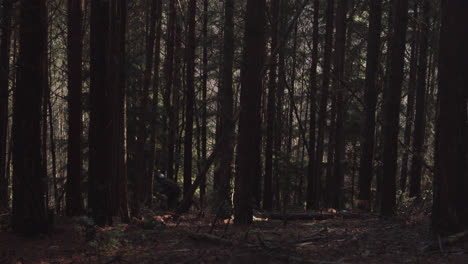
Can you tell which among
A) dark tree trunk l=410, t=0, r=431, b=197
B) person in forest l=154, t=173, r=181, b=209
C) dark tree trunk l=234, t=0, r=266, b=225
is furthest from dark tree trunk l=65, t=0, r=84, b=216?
dark tree trunk l=410, t=0, r=431, b=197

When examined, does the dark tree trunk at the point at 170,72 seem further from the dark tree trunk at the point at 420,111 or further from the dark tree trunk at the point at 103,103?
the dark tree trunk at the point at 420,111

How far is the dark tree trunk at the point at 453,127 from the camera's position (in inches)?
268

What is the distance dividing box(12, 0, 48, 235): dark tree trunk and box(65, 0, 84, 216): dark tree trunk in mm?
3451

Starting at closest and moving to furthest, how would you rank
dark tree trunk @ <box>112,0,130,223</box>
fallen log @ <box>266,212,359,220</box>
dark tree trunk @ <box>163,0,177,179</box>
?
1. dark tree trunk @ <box>112,0,130,223</box>
2. fallen log @ <box>266,212,359,220</box>
3. dark tree trunk @ <box>163,0,177,179</box>

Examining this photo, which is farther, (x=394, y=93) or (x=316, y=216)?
(x=316, y=216)

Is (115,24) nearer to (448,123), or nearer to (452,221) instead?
(448,123)

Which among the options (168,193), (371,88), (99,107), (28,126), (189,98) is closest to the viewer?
(28,126)

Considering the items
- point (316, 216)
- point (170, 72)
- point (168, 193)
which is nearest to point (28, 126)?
point (168, 193)

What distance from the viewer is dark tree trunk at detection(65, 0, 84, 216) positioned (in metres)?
10.9

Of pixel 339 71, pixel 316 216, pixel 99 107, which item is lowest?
pixel 316 216

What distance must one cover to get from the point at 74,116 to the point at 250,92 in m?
5.05

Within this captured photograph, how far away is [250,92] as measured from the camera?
10.1 metres

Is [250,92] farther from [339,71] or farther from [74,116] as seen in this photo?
[339,71]

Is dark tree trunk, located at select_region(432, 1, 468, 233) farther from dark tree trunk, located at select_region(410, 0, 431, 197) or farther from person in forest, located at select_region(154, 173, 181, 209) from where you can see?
dark tree trunk, located at select_region(410, 0, 431, 197)
